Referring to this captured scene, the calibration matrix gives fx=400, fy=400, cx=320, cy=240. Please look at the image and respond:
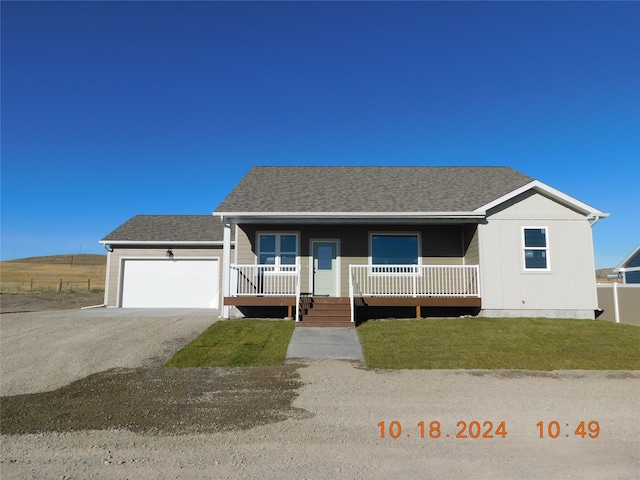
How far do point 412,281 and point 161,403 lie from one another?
948 centimetres

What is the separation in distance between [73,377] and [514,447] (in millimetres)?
6810

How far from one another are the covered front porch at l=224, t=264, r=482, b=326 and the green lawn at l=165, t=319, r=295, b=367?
0.99 metres

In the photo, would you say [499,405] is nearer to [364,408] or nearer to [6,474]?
[364,408]

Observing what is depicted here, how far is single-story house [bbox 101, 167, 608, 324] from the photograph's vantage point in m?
12.5

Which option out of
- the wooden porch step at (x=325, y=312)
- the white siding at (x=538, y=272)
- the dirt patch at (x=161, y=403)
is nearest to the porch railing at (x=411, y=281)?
the white siding at (x=538, y=272)

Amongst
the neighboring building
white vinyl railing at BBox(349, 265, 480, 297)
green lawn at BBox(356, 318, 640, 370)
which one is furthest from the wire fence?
the neighboring building

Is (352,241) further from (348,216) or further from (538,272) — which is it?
(538,272)

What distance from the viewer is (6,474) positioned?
361 cm

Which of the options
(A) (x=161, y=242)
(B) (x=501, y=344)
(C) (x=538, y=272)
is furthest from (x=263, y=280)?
(C) (x=538, y=272)

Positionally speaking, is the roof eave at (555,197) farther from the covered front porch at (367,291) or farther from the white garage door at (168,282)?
the white garage door at (168,282)

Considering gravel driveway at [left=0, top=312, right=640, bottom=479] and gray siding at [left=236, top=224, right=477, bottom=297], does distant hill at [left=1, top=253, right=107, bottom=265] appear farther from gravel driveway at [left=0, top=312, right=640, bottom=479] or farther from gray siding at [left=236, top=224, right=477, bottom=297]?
gravel driveway at [left=0, top=312, right=640, bottom=479]

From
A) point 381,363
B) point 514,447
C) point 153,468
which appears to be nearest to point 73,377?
point 153,468

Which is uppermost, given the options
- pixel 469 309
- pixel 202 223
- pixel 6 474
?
pixel 202 223

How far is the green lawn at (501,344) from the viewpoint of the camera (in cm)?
780
